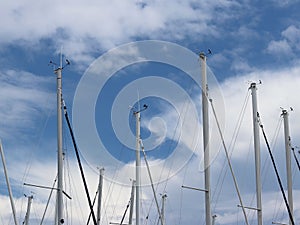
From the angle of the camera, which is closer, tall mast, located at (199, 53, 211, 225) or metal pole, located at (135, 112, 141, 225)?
tall mast, located at (199, 53, 211, 225)

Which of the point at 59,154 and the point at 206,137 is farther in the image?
the point at 59,154

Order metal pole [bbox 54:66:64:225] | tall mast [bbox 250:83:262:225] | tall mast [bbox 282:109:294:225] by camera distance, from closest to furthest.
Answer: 1. metal pole [bbox 54:66:64:225]
2. tall mast [bbox 250:83:262:225]
3. tall mast [bbox 282:109:294:225]

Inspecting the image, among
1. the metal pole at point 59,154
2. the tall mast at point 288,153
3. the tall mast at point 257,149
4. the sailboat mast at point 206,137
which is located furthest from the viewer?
the tall mast at point 288,153

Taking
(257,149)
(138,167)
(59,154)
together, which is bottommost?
(59,154)

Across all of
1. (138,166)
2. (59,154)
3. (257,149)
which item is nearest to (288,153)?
(257,149)

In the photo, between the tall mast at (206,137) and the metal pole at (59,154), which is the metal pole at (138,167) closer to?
the metal pole at (59,154)

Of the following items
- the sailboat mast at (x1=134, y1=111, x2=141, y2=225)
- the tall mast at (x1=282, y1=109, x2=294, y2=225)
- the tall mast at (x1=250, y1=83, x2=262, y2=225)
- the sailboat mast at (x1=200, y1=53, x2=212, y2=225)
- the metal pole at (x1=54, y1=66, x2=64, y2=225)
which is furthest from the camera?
the sailboat mast at (x1=134, y1=111, x2=141, y2=225)

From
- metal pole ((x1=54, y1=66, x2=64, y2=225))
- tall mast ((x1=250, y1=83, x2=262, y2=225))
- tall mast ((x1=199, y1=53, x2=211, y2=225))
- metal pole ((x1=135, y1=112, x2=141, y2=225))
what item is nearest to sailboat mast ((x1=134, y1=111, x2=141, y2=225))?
metal pole ((x1=135, y1=112, x2=141, y2=225))

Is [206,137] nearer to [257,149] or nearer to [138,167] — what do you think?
[257,149]

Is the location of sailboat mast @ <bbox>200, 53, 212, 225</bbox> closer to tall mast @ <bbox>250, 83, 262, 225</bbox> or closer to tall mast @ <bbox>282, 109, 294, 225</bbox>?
tall mast @ <bbox>250, 83, 262, 225</bbox>

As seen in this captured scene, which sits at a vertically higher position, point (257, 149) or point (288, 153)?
point (288, 153)

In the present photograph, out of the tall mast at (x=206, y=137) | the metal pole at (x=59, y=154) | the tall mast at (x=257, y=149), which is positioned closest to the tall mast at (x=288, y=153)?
the tall mast at (x=257, y=149)

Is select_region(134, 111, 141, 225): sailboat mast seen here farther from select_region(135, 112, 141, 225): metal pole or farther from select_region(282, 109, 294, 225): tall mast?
select_region(282, 109, 294, 225): tall mast

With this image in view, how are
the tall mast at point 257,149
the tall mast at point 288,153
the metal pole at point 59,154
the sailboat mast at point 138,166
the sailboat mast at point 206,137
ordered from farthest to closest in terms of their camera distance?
the sailboat mast at point 138,166 → the tall mast at point 288,153 → the tall mast at point 257,149 → the metal pole at point 59,154 → the sailboat mast at point 206,137
